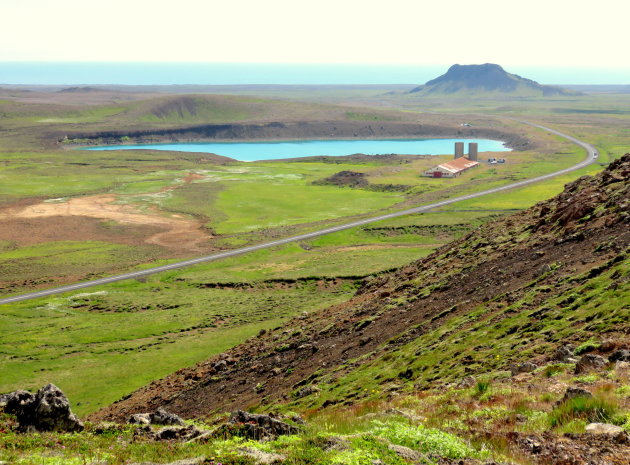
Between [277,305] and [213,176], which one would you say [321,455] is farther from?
[213,176]

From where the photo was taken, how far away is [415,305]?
3675cm

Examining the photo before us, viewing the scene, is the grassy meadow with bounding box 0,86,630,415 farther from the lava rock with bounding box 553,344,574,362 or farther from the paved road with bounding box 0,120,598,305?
the lava rock with bounding box 553,344,574,362

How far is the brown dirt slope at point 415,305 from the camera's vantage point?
100 feet

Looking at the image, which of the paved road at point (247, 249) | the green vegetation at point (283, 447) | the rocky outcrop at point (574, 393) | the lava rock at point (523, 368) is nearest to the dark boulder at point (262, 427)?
the green vegetation at point (283, 447)

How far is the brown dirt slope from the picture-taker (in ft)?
100

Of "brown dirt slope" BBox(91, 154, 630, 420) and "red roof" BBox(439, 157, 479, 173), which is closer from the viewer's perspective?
"brown dirt slope" BBox(91, 154, 630, 420)

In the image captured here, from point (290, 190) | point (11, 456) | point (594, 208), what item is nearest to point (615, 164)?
point (594, 208)

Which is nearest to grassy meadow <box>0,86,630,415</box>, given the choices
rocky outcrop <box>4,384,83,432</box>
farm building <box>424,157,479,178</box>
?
farm building <box>424,157,479,178</box>

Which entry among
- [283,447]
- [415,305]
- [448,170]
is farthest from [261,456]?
[448,170]

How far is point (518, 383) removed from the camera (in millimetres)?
18719

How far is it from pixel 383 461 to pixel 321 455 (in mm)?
1266

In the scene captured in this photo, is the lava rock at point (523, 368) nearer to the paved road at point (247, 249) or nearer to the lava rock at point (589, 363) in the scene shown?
the lava rock at point (589, 363)

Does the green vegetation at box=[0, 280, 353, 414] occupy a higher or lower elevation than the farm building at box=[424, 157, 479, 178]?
lower

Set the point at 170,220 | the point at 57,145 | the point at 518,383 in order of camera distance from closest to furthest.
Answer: the point at 518,383
the point at 170,220
the point at 57,145
